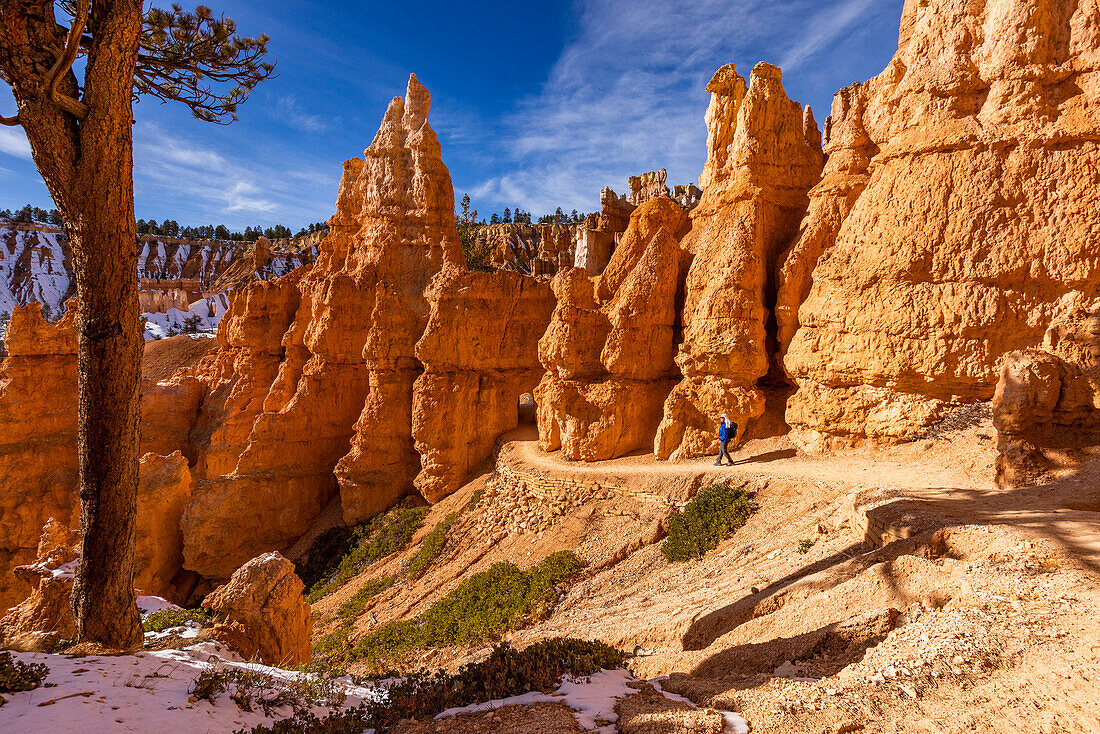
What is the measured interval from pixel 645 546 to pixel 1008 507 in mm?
7540

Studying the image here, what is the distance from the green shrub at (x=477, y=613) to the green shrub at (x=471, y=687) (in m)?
6.17

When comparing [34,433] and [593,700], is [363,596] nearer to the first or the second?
[593,700]

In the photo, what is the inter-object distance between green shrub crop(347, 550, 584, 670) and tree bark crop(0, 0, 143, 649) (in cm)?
715

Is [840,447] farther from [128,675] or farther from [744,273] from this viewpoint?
[128,675]

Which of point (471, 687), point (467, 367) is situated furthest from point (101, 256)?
point (467, 367)

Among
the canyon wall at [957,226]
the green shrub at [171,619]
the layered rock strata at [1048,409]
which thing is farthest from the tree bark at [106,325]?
the canyon wall at [957,226]

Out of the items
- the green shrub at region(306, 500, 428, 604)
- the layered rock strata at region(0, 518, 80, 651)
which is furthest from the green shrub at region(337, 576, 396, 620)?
the layered rock strata at region(0, 518, 80, 651)

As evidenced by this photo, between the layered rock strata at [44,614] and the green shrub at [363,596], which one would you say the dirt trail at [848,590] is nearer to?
the green shrub at [363,596]

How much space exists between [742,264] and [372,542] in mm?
17386

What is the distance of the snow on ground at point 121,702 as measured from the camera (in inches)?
161

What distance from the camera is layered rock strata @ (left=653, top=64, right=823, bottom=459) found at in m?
15.0

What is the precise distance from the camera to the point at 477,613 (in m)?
13.4

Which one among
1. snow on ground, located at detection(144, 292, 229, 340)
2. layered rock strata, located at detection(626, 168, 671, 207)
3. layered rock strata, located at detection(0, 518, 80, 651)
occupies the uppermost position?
layered rock strata, located at detection(626, 168, 671, 207)

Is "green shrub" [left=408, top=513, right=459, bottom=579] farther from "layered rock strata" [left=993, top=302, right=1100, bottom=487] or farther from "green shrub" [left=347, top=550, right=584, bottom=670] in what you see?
"layered rock strata" [left=993, top=302, right=1100, bottom=487]
